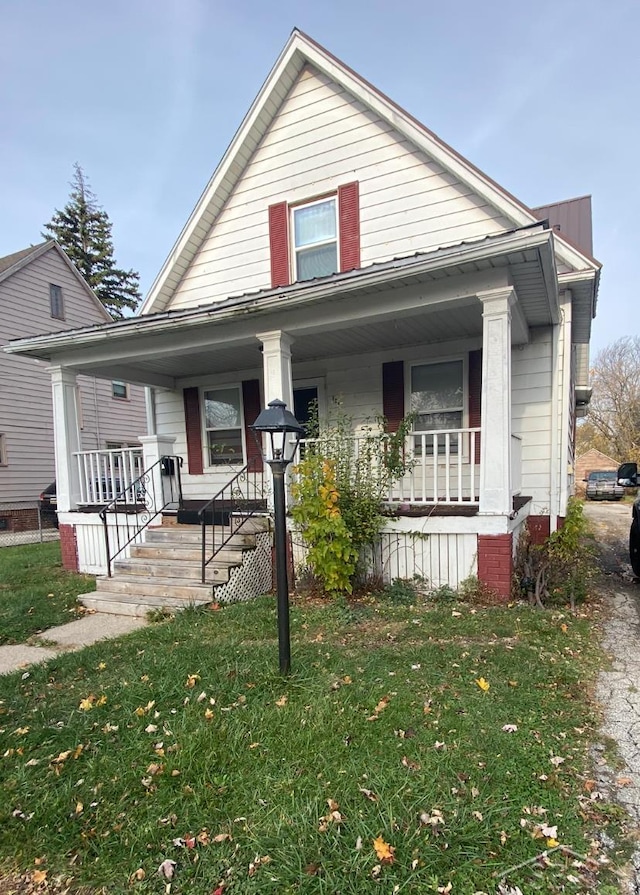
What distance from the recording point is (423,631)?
4.49 meters

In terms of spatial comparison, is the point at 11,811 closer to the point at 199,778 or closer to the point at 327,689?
the point at 199,778

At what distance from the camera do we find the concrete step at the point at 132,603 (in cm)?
551

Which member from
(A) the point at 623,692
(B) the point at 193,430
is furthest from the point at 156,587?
(A) the point at 623,692

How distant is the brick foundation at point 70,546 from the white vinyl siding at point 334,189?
4.80 meters

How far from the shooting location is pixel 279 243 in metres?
8.29

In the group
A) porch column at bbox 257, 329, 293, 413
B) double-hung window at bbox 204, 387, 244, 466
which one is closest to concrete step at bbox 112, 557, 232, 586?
porch column at bbox 257, 329, 293, 413

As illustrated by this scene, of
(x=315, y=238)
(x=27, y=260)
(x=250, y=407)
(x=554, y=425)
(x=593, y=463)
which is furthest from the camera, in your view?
(x=593, y=463)

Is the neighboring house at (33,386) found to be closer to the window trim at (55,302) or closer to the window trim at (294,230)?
the window trim at (55,302)

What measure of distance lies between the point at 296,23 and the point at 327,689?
995 centimetres

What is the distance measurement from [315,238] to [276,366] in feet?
10.6

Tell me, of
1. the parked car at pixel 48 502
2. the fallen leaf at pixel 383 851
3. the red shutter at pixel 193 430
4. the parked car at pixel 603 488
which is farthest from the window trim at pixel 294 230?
the parked car at pixel 603 488

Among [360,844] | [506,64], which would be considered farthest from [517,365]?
[360,844]

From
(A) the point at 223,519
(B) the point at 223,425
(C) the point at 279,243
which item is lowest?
(A) the point at 223,519

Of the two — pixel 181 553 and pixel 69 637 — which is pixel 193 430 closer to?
pixel 181 553
